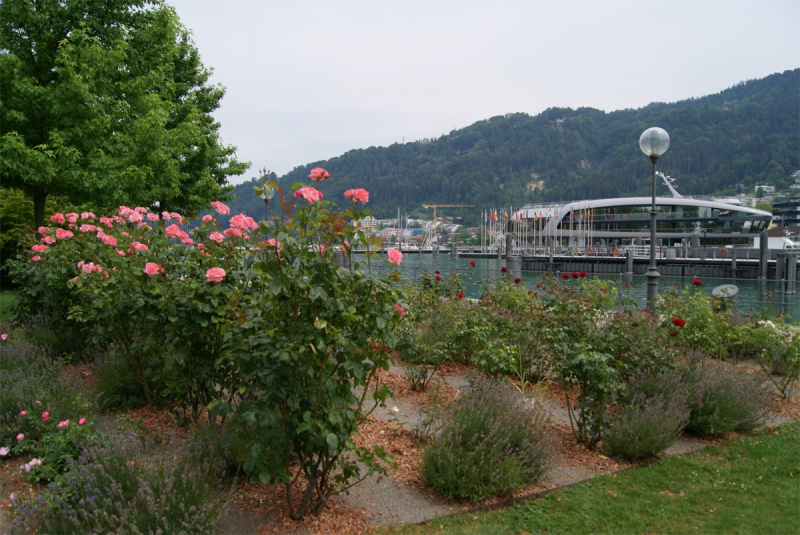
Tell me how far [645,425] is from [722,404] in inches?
45.4

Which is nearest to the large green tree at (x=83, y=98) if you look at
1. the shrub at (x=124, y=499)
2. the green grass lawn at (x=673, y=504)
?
the shrub at (x=124, y=499)

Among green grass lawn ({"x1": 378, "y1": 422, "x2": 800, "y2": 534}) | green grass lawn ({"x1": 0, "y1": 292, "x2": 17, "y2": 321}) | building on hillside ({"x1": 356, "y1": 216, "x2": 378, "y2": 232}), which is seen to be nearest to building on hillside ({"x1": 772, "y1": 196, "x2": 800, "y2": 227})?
green grass lawn ({"x1": 378, "y1": 422, "x2": 800, "y2": 534})

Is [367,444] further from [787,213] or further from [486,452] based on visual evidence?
[787,213]

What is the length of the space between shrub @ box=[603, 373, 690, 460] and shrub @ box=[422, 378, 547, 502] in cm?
67

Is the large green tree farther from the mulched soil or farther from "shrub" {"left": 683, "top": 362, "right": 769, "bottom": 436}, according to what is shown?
"shrub" {"left": 683, "top": 362, "right": 769, "bottom": 436}

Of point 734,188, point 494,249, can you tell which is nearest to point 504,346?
point 494,249

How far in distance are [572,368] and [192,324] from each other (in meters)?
2.90

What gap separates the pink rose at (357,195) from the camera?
286cm

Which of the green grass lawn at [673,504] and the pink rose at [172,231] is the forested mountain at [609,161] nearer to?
the pink rose at [172,231]

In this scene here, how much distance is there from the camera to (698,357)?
18.8 feet

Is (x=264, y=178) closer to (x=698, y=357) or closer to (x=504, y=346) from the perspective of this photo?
(x=504, y=346)

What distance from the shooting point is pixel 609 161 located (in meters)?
Result: 174

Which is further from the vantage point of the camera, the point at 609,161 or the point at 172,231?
the point at 609,161

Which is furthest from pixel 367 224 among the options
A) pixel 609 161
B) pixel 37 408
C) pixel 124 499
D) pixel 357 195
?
pixel 609 161
